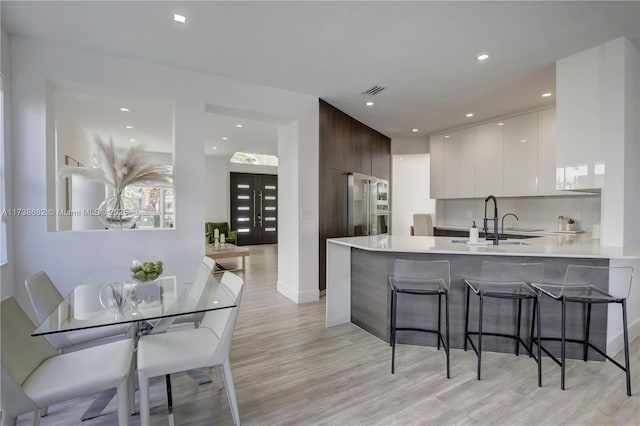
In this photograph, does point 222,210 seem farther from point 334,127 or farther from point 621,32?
point 621,32

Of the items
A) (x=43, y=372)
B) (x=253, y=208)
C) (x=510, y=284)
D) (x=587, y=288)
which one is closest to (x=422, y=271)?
Answer: (x=510, y=284)

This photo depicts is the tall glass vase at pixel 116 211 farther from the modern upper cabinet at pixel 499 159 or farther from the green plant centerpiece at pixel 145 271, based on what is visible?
the modern upper cabinet at pixel 499 159

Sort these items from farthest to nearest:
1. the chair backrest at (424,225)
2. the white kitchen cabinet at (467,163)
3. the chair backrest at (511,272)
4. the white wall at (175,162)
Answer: the chair backrest at (424,225)
the white kitchen cabinet at (467,163)
the white wall at (175,162)
the chair backrest at (511,272)

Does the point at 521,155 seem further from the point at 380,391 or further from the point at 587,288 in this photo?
the point at 380,391

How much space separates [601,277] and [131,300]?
3.54 metres

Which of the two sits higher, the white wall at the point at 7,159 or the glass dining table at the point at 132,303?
the white wall at the point at 7,159

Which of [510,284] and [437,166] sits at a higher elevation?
[437,166]

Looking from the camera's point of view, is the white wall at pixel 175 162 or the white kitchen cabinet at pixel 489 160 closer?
the white wall at pixel 175 162

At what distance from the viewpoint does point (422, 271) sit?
8.25 ft

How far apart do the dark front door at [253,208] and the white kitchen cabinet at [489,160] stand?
6.80 meters

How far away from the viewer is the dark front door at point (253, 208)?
9.88 meters

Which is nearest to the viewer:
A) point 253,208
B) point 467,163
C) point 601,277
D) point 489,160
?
point 601,277

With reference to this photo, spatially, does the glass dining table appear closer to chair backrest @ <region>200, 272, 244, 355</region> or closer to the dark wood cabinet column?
chair backrest @ <region>200, 272, 244, 355</region>

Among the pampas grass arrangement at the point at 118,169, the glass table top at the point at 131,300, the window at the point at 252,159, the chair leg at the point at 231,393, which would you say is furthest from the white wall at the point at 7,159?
the window at the point at 252,159
